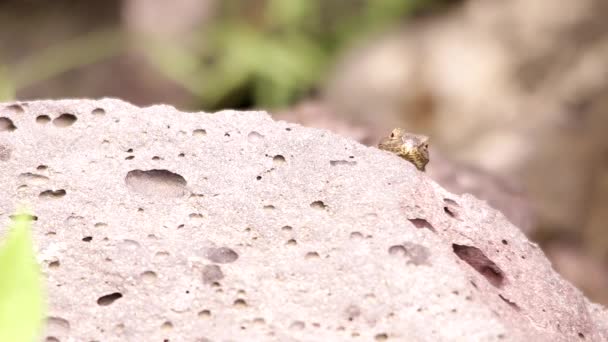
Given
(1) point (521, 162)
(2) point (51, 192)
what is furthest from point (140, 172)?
(1) point (521, 162)

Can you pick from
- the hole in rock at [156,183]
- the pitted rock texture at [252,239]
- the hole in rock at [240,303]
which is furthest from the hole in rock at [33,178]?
the hole in rock at [240,303]

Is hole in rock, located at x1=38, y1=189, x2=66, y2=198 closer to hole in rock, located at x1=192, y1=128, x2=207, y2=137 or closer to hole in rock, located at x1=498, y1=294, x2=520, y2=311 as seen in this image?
hole in rock, located at x1=192, y1=128, x2=207, y2=137

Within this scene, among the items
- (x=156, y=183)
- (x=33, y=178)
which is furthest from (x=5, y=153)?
(x=156, y=183)

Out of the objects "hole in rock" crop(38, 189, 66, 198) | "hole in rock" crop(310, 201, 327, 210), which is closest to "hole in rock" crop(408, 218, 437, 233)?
"hole in rock" crop(310, 201, 327, 210)

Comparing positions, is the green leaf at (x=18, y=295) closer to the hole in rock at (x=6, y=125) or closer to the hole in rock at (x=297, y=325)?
the hole in rock at (x=297, y=325)

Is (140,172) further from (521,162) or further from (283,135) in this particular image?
(521,162)

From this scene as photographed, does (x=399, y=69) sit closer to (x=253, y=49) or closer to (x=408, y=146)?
(x=253, y=49)

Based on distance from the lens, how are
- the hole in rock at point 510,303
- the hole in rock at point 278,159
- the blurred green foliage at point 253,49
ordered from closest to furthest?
the hole in rock at point 510,303
the hole in rock at point 278,159
the blurred green foliage at point 253,49
